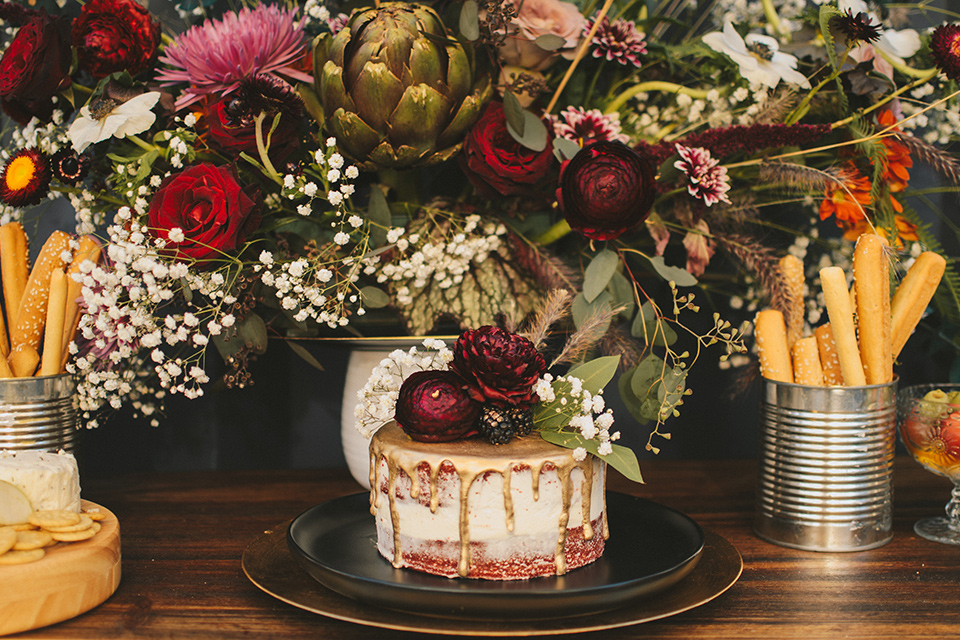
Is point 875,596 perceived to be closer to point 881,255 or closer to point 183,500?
point 881,255

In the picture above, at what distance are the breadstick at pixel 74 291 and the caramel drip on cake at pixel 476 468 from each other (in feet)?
1.31

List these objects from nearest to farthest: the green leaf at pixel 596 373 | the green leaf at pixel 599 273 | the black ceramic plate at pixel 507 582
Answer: the black ceramic plate at pixel 507 582
the green leaf at pixel 596 373
the green leaf at pixel 599 273

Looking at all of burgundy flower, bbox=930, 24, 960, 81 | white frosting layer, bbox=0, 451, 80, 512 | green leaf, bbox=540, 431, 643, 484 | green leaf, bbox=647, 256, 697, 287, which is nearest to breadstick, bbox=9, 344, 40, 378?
white frosting layer, bbox=0, 451, 80, 512

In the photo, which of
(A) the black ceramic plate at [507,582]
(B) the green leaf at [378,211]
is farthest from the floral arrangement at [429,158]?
(A) the black ceramic plate at [507,582]

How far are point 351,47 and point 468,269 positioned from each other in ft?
0.83

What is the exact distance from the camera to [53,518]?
620mm

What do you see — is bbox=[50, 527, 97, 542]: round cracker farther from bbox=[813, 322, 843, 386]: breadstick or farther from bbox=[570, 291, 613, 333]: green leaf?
bbox=[813, 322, 843, 386]: breadstick

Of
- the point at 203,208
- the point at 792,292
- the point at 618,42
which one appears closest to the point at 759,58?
the point at 618,42

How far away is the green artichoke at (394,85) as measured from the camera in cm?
75

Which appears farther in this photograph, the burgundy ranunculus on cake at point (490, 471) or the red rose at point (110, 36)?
the red rose at point (110, 36)

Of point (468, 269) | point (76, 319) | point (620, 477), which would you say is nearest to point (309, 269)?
point (468, 269)

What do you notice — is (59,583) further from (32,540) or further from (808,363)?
(808,363)

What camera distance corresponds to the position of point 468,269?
859 mm

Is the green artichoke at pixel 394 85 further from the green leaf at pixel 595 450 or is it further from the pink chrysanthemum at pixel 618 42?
the green leaf at pixel 595 450
